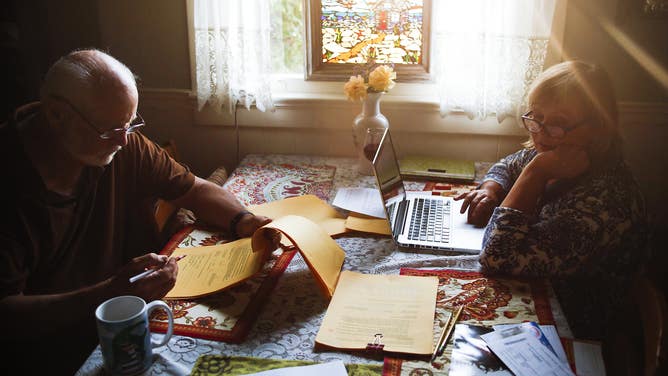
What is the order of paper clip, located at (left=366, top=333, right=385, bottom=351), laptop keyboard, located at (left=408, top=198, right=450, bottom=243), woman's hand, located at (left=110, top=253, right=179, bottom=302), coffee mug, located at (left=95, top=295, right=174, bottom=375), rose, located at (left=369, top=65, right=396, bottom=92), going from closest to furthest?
coffee mug, located at (left=95, top=295, right=174, bottom=375)
paper clip, located at (left=366, top=333, right=385, bottom=351)
woman's hand, located at (left=110, top=253, right=179, bottom=302)
laptop keyboard, located at (left=408, top=198, right=450, bottom=243)
rose, located at (left=369, top=65, right=396, bottom=92)

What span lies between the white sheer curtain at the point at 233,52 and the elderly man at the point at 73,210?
1.95 ft

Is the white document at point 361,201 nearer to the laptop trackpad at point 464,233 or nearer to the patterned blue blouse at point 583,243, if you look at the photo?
the laptop trackpad at point 464,233

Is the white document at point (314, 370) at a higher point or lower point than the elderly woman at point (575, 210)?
lower

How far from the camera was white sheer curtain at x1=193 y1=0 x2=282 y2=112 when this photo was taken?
2.11 meters

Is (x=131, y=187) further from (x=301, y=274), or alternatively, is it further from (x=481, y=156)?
(x=481, y=156)

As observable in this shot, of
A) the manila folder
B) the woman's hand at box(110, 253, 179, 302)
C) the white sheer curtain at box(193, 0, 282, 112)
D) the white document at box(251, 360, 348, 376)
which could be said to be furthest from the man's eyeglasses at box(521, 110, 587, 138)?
the white sheer curtain at box(193, 0, 282, 112)

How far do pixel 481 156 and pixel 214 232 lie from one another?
1.15 m

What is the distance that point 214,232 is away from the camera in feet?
5.17

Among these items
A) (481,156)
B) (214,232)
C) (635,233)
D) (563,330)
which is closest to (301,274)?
(214,232)

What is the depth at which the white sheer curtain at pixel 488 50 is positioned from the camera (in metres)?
1.97

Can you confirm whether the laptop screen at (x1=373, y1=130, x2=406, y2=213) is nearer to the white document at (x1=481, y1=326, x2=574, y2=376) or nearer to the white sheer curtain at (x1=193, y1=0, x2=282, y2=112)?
the white document at (x1=481, y1=326, x2=574, y2=376)

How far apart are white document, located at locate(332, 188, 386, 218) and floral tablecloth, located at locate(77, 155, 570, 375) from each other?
0.15 ft

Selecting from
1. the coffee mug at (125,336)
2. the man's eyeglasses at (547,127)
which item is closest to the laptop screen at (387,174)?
the man's eyeglasses at (547,127)

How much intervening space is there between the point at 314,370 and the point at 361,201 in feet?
2.65
